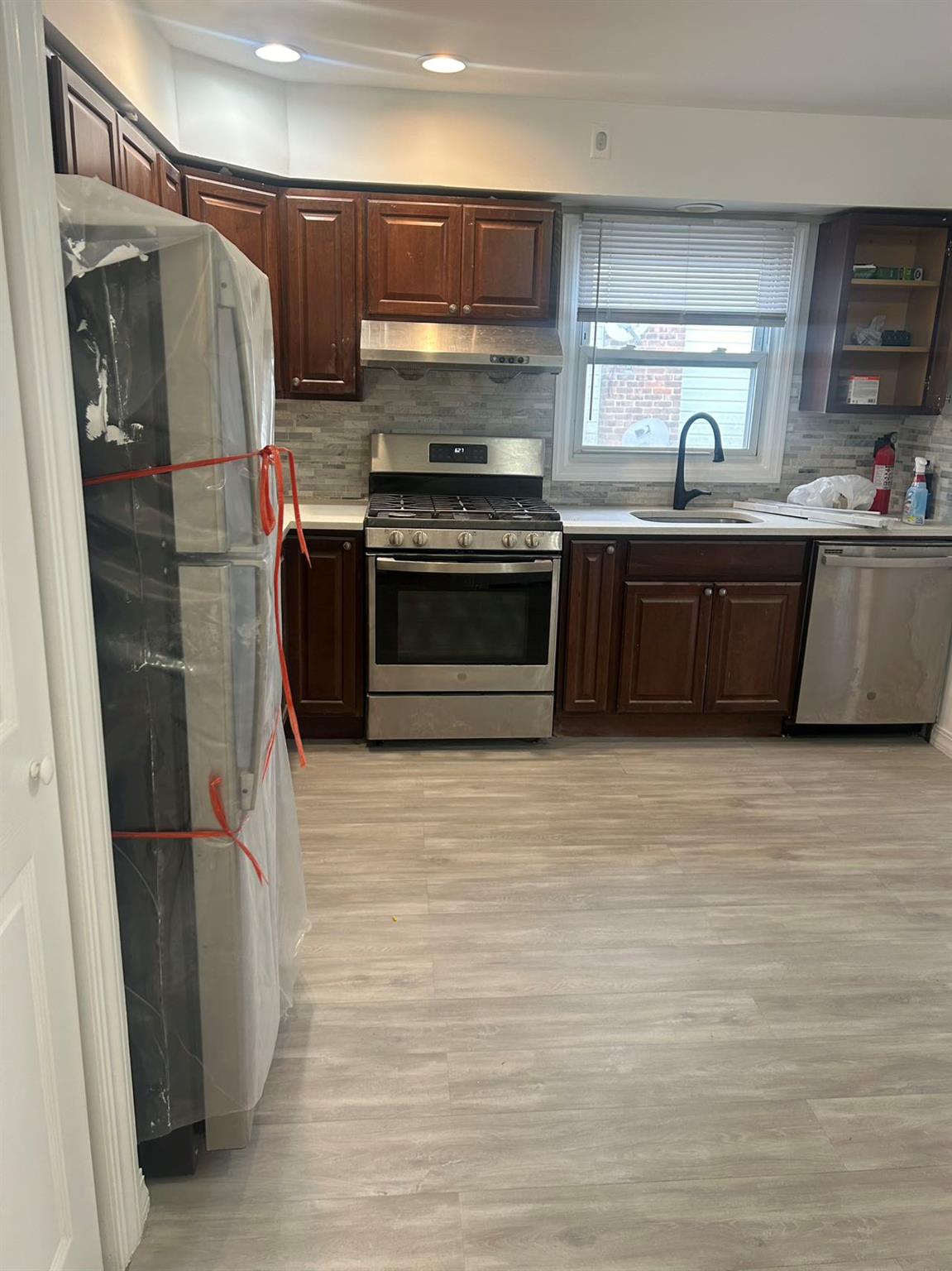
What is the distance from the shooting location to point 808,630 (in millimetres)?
3871

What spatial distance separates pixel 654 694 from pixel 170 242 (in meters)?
2.87

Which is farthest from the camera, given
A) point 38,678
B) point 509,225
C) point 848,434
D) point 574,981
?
point 848,434

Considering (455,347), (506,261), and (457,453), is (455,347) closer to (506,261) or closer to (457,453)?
(506,261)

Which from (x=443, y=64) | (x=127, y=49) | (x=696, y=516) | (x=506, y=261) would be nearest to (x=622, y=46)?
(x=443, y=64)

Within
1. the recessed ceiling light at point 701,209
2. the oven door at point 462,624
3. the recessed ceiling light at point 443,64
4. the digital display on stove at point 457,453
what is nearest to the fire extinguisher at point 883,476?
the recessed ceiling light at point 701,209

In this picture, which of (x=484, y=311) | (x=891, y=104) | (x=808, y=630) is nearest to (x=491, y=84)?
(x=484, y=311)

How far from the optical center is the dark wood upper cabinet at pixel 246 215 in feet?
11.0

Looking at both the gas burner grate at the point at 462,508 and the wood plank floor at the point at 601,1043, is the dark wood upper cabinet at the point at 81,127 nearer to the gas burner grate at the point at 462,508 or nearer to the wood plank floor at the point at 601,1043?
the gas burner grate at the point at 462,508

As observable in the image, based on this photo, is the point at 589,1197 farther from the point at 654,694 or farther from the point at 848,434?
the point at 848,434

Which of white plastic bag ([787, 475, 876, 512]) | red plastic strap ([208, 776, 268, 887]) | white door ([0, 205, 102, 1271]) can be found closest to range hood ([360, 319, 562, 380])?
white plastic bag ([787, 475, 876, 512])

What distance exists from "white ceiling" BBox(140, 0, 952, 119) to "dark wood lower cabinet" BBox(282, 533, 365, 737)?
5.44ft

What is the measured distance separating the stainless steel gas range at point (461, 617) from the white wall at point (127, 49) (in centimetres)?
150

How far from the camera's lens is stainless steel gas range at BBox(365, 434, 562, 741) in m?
3.58

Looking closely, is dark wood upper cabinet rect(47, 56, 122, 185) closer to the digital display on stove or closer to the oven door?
the oven door
